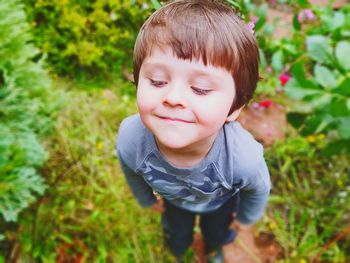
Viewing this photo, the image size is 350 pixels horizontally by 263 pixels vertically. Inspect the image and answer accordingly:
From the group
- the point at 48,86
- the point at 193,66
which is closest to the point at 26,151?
the point at 48,86

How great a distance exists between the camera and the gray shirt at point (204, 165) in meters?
1.07

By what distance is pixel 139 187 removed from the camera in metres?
1.49

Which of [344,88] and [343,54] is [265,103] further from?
[344,88]

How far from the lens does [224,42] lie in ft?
2.64

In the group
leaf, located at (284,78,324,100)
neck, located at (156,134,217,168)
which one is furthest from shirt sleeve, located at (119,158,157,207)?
leaf, located at (284,78,324,100)

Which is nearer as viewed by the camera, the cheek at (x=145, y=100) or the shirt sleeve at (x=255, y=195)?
the cheek at (x=145, y=100)

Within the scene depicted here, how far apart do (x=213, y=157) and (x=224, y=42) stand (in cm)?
36

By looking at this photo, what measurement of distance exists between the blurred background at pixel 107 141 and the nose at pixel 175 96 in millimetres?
915

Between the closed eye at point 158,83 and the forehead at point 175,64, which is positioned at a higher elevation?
the forehead at point 175,64

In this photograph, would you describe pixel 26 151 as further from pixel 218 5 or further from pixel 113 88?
pixel 218 5

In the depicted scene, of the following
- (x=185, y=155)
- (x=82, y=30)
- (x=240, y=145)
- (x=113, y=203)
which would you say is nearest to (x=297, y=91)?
(x=240, y=145)

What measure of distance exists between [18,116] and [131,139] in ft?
3.45

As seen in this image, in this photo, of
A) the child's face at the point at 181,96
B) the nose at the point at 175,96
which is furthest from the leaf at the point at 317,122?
the nose at the point at 175,96

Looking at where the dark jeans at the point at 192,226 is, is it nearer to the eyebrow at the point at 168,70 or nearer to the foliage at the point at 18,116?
the foliage at the point at 18,116
